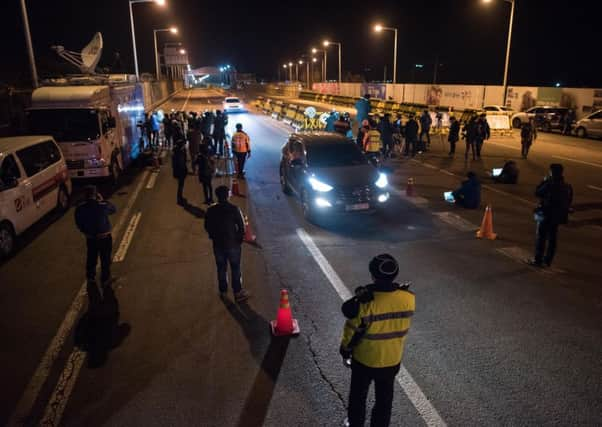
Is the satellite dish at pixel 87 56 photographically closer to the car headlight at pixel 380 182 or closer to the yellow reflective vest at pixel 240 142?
the yellow reflective vest at pixel 240 142

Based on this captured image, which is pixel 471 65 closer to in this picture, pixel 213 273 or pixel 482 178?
pixel 482 178

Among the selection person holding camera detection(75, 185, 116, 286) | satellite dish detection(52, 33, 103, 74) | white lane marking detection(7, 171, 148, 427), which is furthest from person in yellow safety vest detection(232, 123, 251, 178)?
satellite dish detection(52, 33, 103, 74)

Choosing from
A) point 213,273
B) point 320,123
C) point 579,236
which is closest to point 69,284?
point 213,273

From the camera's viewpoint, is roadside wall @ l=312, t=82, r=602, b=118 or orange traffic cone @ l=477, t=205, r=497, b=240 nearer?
orange traffic cone @ l=477, t=205, r=497, b=240

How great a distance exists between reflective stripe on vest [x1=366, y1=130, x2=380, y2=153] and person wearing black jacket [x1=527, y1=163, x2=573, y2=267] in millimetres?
8340

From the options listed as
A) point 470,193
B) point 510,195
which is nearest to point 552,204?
point 470,193

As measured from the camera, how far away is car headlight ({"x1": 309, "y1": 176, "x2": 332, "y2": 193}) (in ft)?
35.5

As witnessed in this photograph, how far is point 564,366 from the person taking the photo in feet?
18.1

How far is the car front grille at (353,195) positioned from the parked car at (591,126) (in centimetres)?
2174

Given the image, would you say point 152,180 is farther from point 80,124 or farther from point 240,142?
point 240,142

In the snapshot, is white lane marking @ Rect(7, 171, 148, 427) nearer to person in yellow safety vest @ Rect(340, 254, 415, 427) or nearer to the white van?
the white van

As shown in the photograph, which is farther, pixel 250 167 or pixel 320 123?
pixel 320 123

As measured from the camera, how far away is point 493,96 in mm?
38719

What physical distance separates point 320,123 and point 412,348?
21.9m
